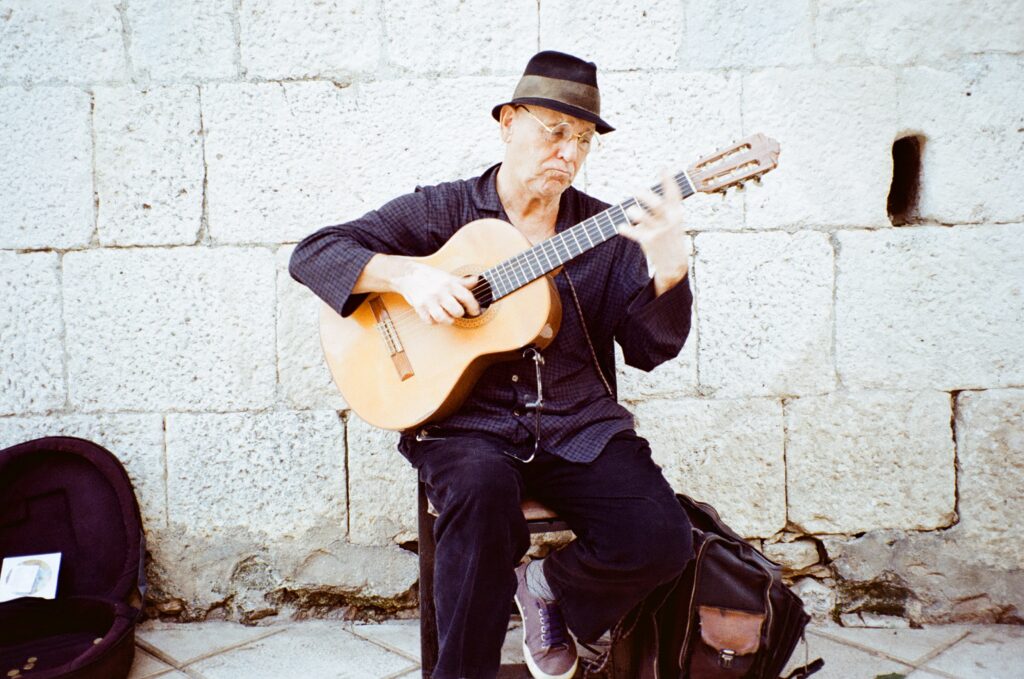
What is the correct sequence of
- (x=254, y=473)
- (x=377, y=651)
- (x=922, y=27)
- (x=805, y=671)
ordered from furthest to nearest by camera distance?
(x=254, y=473), (x=922, y=27), (x=377, y=651), (x=805, y=671)

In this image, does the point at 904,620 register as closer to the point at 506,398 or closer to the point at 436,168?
the point at 506,398

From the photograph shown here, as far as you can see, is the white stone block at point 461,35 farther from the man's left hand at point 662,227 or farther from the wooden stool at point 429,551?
the wooden stool at point 429,551

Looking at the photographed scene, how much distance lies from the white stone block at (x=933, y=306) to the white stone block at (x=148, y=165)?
244 centimetres

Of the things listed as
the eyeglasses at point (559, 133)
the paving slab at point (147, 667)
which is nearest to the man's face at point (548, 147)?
the eyeglasses at point (559, 133)

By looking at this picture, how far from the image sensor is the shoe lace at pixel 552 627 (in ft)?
6.81

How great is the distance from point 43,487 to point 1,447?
28cm

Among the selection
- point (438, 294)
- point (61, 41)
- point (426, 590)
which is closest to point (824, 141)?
point (438, 294)

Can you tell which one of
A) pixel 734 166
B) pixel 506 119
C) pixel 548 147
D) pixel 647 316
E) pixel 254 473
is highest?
pixel 506 119

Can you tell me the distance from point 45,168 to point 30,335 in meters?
0.63

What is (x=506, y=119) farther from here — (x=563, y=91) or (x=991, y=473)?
(x=991, y=473)

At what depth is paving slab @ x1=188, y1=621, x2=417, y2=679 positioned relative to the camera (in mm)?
2281

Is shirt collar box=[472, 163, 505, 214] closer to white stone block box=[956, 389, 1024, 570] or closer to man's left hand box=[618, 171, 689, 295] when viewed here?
man's left hand box=[618, 171, 689, 295]

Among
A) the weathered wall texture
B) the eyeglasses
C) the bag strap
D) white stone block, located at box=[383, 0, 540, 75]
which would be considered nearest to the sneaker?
the bag strap

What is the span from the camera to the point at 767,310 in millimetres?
2607
